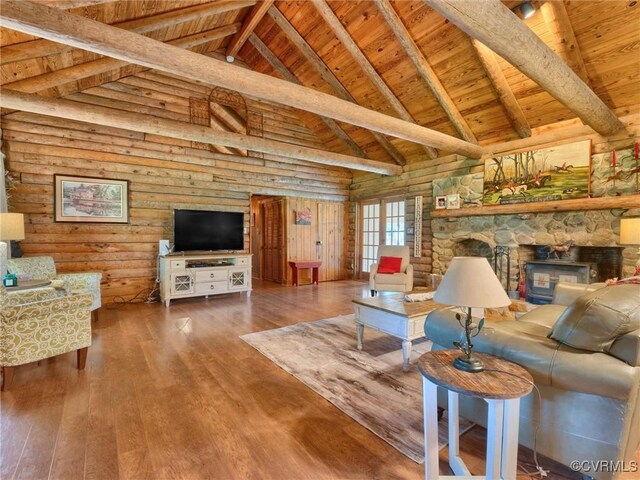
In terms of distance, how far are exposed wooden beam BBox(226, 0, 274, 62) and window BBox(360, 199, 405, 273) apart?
4.51 m

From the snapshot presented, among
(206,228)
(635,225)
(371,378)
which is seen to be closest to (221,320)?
(206,228)

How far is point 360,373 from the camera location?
8.45ft

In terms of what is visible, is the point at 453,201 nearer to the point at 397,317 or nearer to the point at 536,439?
the point at 397,317

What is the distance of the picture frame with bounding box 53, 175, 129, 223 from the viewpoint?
4758mm

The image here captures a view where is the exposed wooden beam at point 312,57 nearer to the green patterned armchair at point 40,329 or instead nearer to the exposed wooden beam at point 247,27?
the exposed wooden beam at point 247,27

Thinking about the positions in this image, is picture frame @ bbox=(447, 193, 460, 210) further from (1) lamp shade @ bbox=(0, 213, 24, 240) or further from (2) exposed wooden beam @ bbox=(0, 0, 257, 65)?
(1) lamp shade @ bbox=(0, 213, 24, 240)

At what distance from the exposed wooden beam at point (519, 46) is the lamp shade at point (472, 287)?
5.56 ft

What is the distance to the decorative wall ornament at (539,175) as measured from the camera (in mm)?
4363

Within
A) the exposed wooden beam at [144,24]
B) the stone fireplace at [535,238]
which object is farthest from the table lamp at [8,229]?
the stone fireplace at [535,238]

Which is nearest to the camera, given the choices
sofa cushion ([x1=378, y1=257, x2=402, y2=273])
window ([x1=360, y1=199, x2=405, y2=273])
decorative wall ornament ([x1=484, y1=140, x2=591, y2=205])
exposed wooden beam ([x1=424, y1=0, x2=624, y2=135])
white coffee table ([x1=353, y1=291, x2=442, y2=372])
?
exposed wooden beam ([x1=424, y1=0, x2=624, y2=135])

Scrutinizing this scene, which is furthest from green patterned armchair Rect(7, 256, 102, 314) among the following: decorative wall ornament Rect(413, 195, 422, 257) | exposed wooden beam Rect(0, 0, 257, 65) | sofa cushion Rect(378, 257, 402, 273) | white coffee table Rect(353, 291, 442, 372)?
decorative wall ornament Rect(413, 195, 422, 257)

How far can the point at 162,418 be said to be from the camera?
6.42ft

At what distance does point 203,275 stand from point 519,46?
5.15m

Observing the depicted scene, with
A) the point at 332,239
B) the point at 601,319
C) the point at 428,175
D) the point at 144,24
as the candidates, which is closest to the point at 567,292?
the point at 601,319
